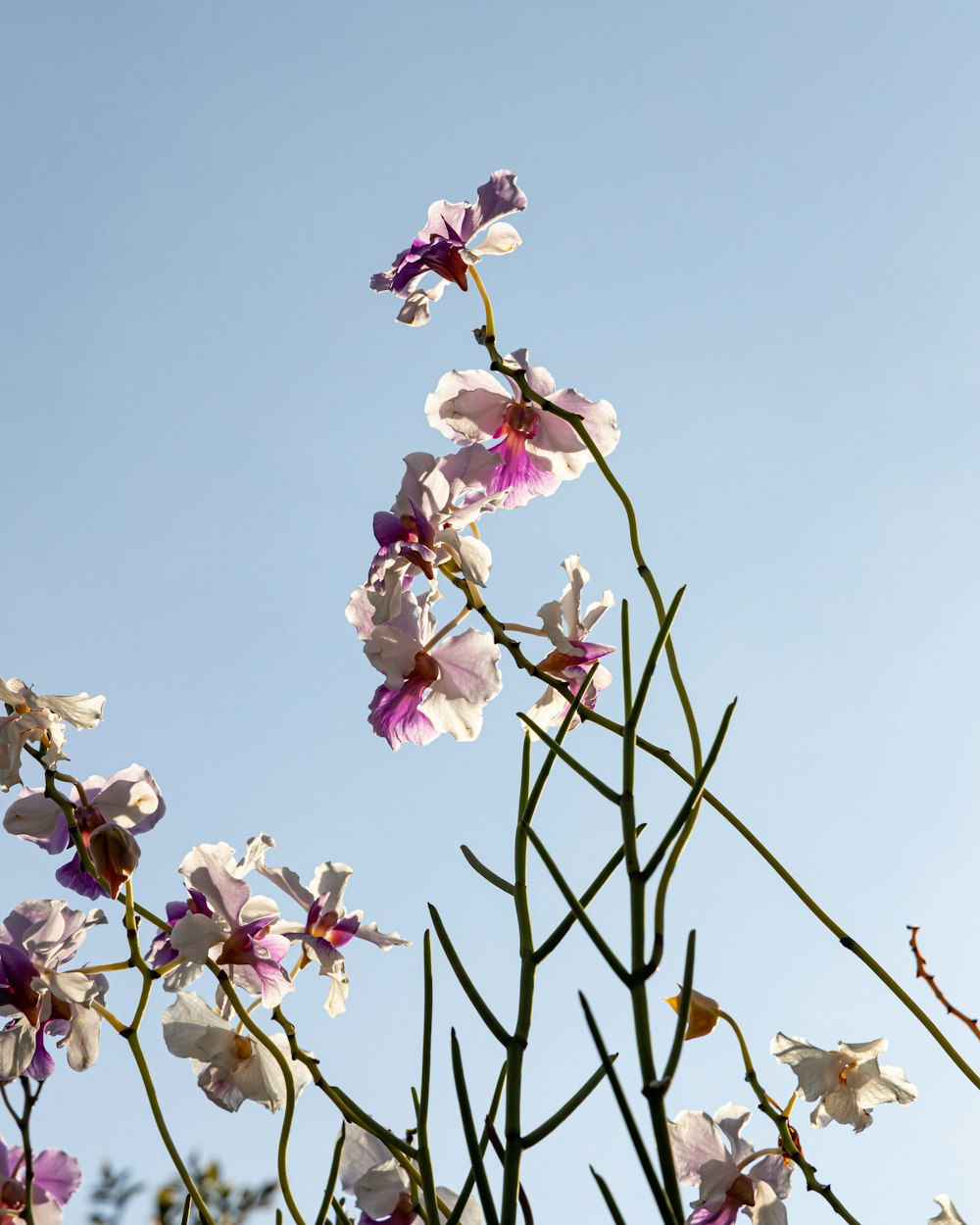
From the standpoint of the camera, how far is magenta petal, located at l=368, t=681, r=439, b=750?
925 mm

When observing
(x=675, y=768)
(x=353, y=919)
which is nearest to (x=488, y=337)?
(x=675, y=768)

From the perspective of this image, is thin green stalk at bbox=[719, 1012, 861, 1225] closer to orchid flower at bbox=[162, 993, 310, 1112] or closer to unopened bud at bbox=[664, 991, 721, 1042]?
unopened bud at bbox=[664, 991, 721, 1042]

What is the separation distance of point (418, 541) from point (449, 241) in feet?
1.09

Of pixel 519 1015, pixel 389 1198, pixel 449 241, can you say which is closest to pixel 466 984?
pixel 519 1015

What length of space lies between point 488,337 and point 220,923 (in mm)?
518

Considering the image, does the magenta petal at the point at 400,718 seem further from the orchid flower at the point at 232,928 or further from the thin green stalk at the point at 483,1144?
the thin green stalk at the point at 483,1144

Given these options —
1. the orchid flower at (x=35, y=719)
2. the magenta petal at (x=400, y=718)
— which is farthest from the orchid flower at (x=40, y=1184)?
the magenta petal at (x=400, y=718)

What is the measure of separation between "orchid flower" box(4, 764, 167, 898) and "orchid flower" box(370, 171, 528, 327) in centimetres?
49

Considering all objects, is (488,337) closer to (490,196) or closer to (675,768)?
(490,196)

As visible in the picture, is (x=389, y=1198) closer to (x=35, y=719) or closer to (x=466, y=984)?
(x=466, y=984)

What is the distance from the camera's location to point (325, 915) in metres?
0.93

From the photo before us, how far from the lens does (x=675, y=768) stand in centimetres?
83

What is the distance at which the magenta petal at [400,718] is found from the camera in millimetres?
925

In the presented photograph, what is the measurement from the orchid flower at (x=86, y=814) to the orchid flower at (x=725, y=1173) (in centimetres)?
49
